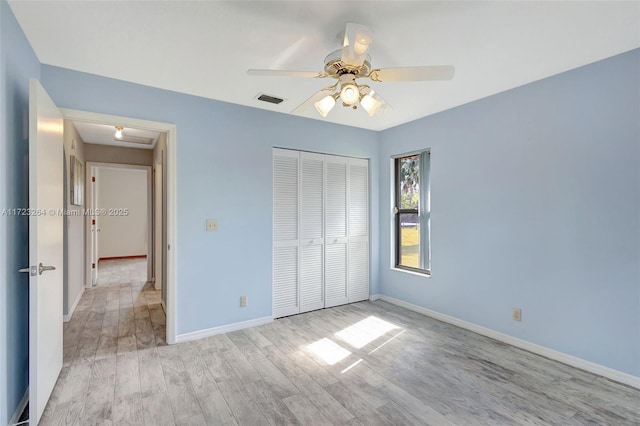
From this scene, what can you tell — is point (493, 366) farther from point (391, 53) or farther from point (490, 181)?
point (391, 53)

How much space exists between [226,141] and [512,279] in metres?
3.11

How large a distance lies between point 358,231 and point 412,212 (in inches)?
29.9

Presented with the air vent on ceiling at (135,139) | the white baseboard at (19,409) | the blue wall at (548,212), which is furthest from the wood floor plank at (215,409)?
the air vent on ceiling at (135,139)

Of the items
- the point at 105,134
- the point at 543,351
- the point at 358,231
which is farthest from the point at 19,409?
the point at 543,351

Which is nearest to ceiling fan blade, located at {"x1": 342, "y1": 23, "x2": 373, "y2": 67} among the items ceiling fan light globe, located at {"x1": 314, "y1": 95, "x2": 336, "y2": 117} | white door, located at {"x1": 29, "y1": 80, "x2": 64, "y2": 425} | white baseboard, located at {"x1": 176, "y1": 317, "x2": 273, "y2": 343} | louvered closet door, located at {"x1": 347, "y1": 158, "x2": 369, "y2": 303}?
ceiling fan light globe, located at {"x1": 314, "y1": 95, "x2": 336, "y2": 117}

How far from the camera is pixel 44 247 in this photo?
1913 mm

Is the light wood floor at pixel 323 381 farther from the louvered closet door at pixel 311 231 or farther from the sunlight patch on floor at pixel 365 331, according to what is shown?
the louvered closet door at pixel 311 231

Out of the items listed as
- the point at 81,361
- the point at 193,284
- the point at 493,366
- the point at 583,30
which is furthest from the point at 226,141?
the point at 493,366

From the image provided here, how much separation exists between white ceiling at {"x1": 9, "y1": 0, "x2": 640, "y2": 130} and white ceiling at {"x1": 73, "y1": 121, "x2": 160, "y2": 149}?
70.3 inches

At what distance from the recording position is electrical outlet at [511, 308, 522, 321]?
289cm

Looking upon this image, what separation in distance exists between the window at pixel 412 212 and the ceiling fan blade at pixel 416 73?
2.06 m

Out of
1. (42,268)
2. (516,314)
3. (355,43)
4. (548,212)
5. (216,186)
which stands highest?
(355,43)

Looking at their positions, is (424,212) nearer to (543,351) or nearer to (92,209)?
(543,351)

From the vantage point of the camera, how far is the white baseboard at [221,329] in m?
3.02
